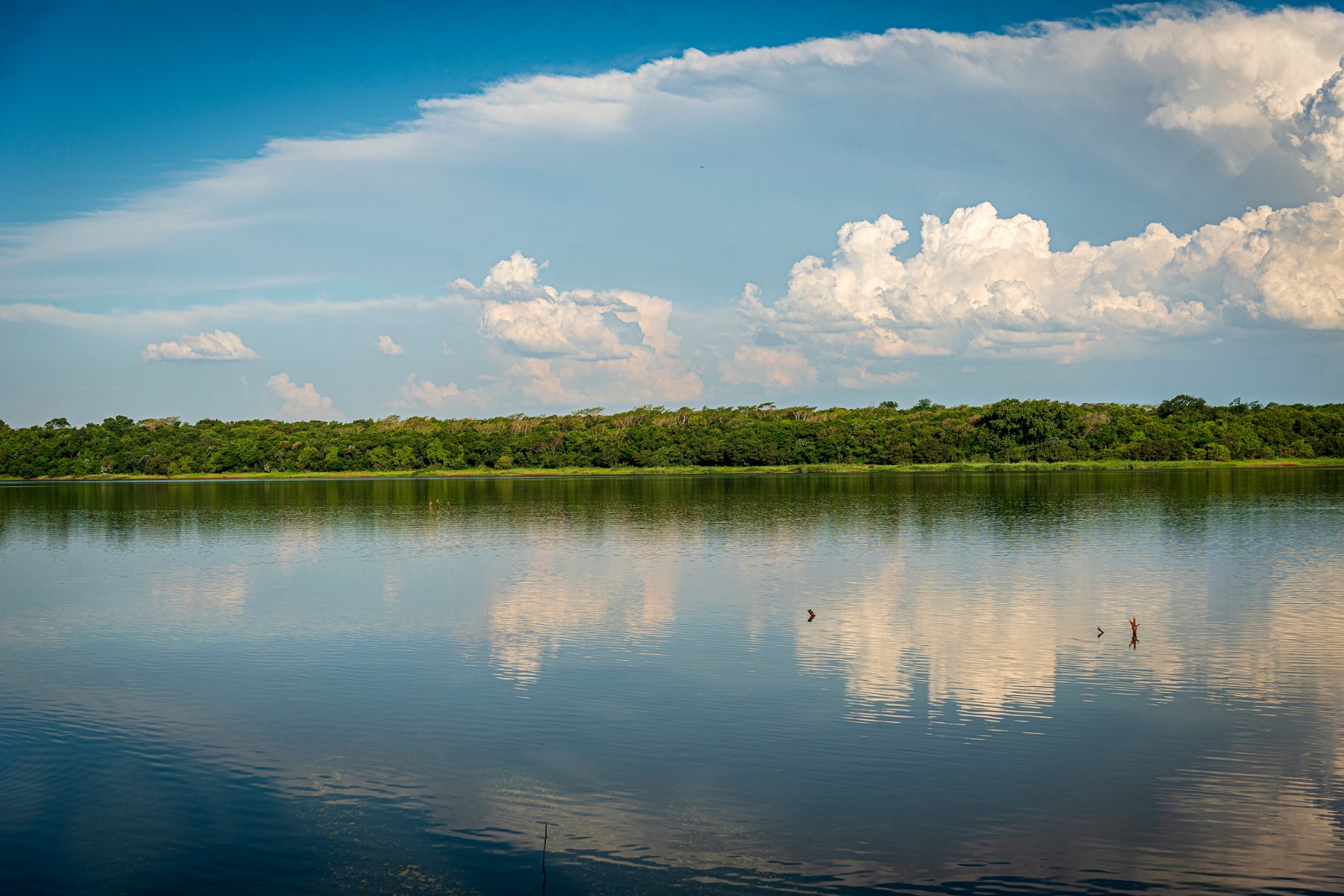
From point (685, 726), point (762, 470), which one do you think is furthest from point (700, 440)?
point (685, 726)

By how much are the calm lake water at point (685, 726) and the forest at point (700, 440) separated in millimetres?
108512

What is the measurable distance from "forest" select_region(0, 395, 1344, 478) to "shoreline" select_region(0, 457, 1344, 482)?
71.6 inches

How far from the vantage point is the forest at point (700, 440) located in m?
137

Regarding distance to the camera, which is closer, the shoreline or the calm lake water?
the calm lake water

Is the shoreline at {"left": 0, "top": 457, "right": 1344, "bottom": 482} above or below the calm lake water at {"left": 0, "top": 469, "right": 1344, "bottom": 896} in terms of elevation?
above

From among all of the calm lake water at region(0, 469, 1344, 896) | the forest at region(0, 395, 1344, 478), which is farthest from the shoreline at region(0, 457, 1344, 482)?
the calm lake water at region(0, 469, 1344, 896)

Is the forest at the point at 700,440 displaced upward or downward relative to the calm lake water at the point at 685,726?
upward

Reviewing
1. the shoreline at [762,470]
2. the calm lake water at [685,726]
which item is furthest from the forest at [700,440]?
the calm lake water at [685,726]

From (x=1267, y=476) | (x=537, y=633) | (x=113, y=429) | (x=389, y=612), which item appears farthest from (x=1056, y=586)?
(x=113, y=429)

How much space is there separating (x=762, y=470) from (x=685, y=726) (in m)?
128

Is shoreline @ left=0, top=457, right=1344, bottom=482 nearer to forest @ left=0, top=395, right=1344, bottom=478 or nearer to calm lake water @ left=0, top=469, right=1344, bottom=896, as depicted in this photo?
forest @ left=0, top=395, right=1344, bottom=478

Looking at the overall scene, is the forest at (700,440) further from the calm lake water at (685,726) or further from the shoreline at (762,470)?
the calm lake water at (685,726)

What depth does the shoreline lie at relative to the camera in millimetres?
127812

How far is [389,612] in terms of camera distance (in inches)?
1008
